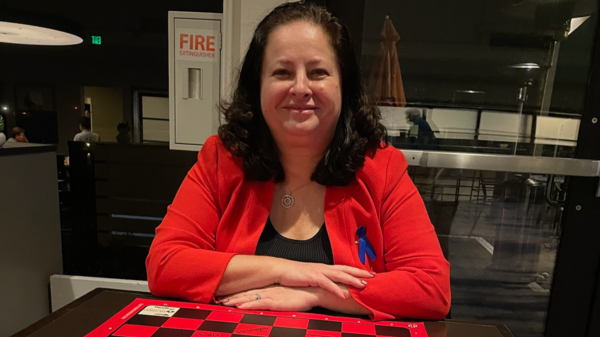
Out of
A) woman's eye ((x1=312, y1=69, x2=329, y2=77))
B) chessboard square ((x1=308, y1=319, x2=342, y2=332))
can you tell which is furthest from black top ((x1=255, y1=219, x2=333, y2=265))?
woman's eye ((x1=312, y1=69, x2=329, y2=77))

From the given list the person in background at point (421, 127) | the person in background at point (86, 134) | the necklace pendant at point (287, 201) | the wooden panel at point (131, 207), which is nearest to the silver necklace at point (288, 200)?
the necklace pendant at point (287, 201)

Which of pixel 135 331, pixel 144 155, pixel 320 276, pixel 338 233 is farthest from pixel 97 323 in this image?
pixel 144 155

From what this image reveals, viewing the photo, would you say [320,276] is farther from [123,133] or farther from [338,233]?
[123,133]

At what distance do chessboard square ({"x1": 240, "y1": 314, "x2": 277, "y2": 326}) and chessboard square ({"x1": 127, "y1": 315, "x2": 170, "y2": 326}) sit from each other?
17cm

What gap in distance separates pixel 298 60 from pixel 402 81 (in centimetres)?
112

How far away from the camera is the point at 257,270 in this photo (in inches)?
33.5

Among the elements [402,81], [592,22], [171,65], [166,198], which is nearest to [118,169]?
[166,198]

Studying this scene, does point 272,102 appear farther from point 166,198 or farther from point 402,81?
point 166,198

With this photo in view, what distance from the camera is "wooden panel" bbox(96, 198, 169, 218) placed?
2.29 meters

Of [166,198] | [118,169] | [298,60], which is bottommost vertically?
[166,198]

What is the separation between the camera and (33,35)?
6.37 feet

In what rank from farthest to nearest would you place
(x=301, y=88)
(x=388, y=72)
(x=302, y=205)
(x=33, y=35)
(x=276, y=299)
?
(x=33, y=35) → (x=388, y=72) → (x=302, y=205) → (x=301, y=88) → (x=276, y=299)

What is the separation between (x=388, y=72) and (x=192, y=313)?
61.0 inches

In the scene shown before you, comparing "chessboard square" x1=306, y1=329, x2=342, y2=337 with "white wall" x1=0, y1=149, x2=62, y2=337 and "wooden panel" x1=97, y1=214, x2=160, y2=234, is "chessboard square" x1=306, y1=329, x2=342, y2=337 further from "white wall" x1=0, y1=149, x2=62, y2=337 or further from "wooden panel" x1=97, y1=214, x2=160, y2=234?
"wooden panel" x1=97, y1=214, x2=160, y2=234
